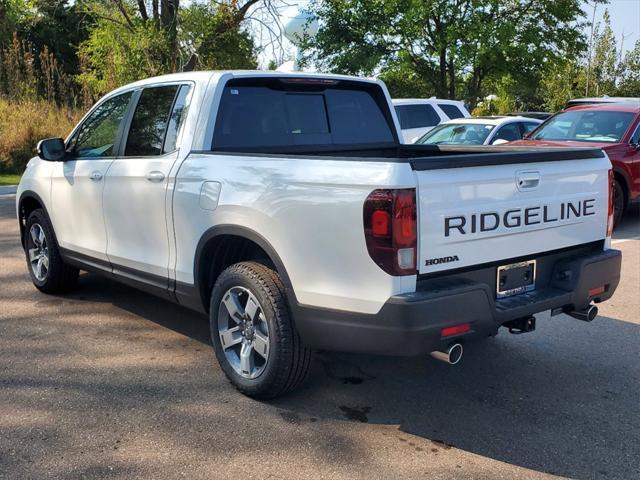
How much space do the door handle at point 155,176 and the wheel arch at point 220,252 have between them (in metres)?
0.59

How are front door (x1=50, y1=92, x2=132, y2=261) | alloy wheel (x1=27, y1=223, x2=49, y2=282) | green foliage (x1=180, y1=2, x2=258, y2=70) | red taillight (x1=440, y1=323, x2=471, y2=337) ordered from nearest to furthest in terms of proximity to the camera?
red taillight (x1=440, y1=323, x2=471, y2=337) < front door (x1=50, y1=92, x2=132, y2=261) < alloy wheel (x1=27, y1=223, x2=49, y2=282) < green foliage (x1=180, y1=2, x2=258, y2=70)

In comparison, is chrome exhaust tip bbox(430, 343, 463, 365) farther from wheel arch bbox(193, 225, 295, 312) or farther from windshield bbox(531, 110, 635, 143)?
windshield bbox(531, 110, 635, 143)

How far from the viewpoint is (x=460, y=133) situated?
12.6 metres

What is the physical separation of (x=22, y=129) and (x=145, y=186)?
514 inches

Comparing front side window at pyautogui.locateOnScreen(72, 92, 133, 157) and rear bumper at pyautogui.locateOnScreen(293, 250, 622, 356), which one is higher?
front side window at pyautogui.locateOnScreen(72, 92, 133, 157)

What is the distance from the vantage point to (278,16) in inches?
773

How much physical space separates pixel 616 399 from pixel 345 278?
76.2 inches

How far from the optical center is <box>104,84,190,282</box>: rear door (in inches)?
179

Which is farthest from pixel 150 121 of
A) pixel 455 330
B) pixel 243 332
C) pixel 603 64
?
pixel 603 64

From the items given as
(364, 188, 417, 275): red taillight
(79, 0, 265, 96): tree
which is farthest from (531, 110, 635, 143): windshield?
(79, 0, 265, 96): tree

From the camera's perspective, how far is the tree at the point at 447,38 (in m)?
25.0

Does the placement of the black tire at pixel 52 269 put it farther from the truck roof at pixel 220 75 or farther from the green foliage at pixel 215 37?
the green foliage at pixel 215 37

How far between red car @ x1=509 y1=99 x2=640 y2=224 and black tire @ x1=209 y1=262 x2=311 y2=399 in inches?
249

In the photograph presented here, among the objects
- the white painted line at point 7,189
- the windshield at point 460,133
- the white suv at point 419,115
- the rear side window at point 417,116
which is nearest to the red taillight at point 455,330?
the windshield at point 460,133
